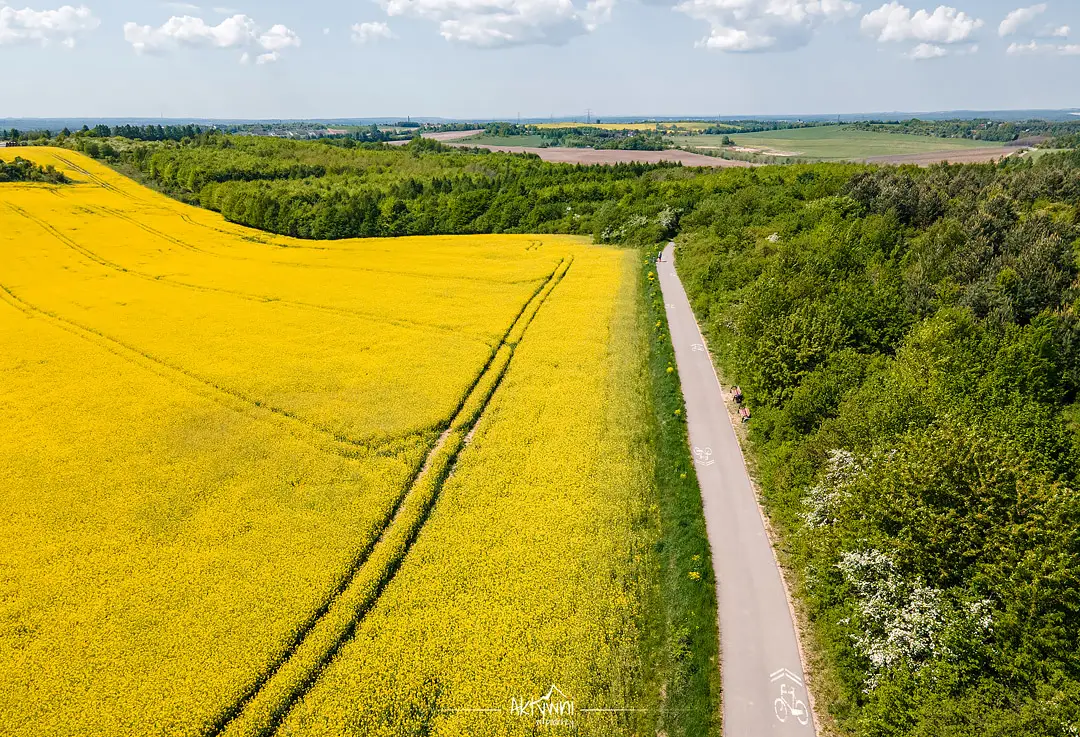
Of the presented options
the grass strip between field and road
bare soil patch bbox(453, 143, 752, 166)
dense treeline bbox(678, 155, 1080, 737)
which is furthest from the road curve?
bare soil patch bbox(453, 143, 752, 166)

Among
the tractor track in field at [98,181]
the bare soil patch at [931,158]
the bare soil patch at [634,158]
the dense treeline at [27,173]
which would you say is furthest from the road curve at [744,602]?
the dense treeline at [27,173]

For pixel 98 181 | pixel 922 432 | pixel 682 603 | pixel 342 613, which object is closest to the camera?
pixel 342 613

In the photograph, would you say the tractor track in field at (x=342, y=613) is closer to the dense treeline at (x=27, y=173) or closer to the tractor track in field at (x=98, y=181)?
the tractor track in field at (x=98, y=181)

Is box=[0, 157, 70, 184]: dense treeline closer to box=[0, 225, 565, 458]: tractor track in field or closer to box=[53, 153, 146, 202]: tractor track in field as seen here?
box=[53, 153, 146, 202]: tractor track in field

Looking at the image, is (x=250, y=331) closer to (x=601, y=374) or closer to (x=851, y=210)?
(x=601, y=374)

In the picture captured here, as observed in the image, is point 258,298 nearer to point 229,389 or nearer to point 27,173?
point 229,389

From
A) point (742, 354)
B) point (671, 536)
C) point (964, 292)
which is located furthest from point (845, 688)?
point (964, 292)

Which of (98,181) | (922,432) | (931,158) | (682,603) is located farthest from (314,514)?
(931,158)
